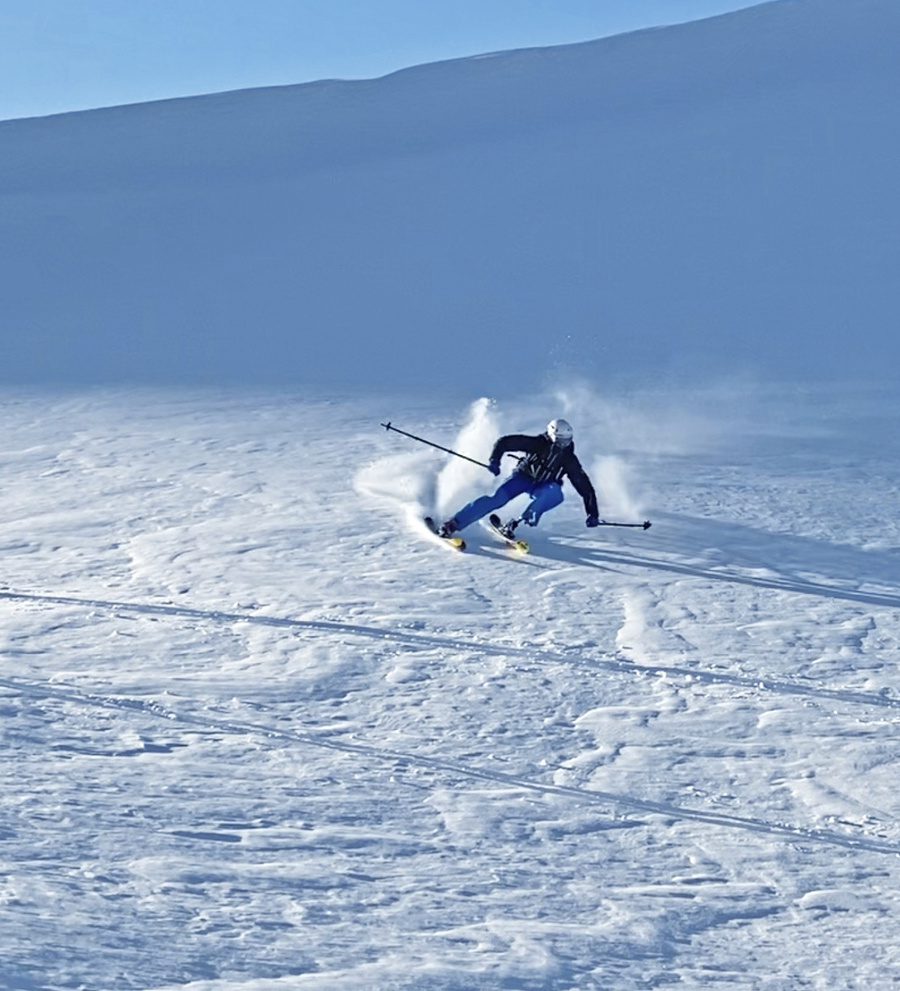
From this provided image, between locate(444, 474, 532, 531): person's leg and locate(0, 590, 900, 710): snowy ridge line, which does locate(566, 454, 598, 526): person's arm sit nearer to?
locate(444, 474, 532, 531): person's leg

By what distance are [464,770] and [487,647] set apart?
5.62 feet

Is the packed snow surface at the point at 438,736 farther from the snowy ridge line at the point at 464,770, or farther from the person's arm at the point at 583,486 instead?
the person's arm at the point at 583,486

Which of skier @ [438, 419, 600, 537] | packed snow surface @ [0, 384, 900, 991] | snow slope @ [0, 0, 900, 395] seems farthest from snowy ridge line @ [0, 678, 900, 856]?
snow slope @ [0, 0, 900, 395]

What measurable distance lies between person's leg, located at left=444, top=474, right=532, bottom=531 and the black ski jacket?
2.9 inches

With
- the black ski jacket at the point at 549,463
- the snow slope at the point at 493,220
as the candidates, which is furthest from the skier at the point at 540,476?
the snow slope at the point at 493,220

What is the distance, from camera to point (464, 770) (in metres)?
5.61

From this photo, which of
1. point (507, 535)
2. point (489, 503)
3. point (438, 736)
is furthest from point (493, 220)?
point (438, 736)

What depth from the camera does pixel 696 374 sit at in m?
16.8

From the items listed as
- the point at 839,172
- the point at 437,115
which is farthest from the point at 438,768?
the point at 437,115

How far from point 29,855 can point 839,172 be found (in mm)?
24800

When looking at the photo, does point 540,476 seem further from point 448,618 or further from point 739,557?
point 448,618

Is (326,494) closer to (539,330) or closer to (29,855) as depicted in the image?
(29,855)

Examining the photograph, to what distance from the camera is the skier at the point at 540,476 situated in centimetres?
988

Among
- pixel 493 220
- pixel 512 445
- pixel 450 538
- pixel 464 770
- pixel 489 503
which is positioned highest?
pixel 493 220
